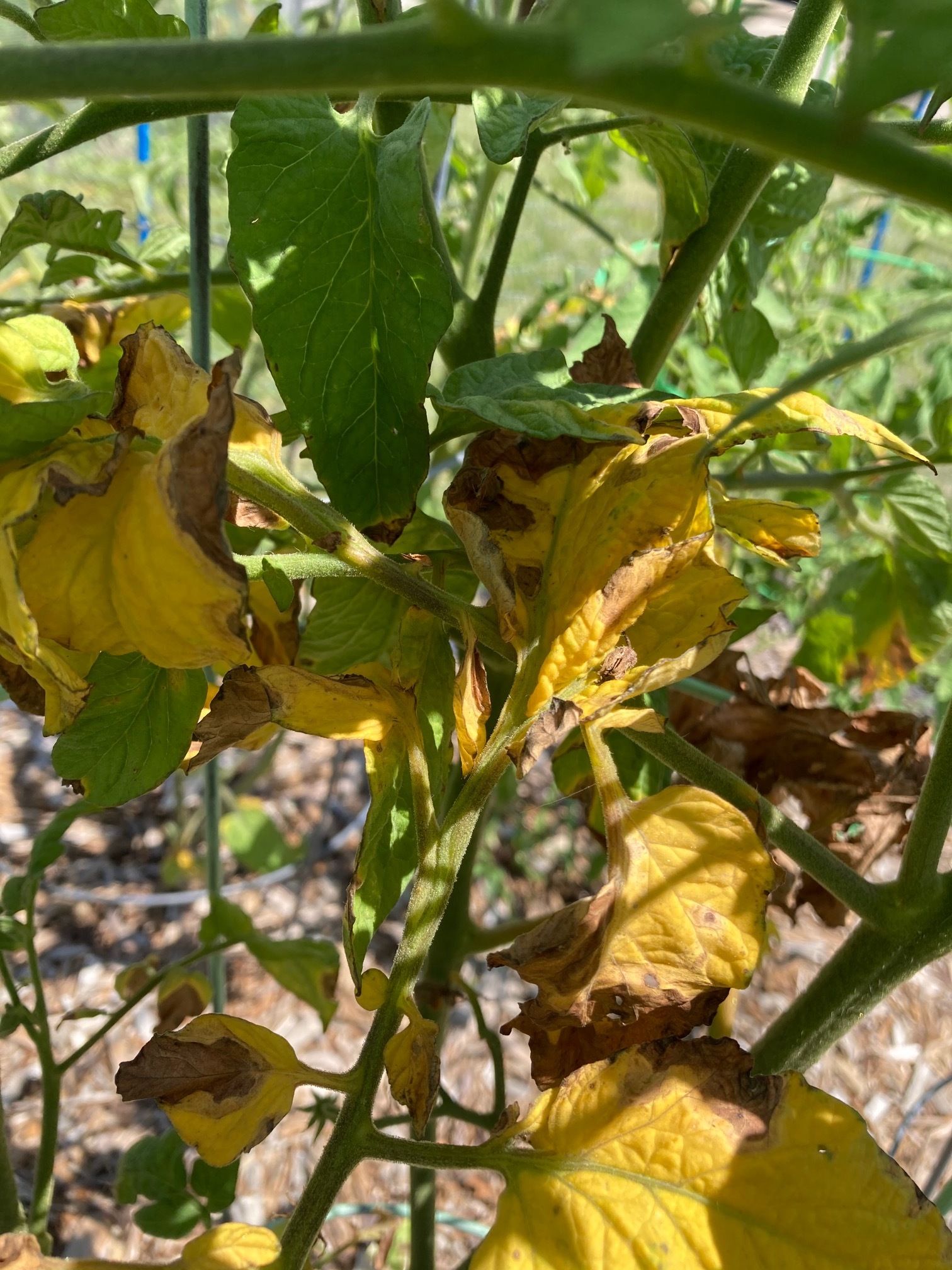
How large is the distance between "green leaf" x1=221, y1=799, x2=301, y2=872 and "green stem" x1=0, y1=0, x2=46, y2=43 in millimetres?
1157

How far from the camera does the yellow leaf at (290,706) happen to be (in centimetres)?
41

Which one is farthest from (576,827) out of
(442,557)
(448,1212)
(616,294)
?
(442,557)

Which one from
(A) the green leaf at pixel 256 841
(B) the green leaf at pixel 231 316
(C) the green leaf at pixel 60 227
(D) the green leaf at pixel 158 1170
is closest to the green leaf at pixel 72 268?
(C) the green leaf at pixel 60 227

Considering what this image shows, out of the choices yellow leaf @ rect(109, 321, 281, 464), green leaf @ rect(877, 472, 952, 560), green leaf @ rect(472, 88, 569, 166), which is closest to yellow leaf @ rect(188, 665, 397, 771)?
yellow leaf @ rect(109, 321, 281, 464)

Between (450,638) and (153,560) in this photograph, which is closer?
(153,560)

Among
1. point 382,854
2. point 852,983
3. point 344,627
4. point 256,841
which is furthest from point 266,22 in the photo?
point 256,841

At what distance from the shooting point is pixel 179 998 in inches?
34.2

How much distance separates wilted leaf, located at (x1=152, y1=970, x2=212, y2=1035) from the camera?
33.8 inches

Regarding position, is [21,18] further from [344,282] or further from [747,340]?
[747,340]

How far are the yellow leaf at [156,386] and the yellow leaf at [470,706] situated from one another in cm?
14

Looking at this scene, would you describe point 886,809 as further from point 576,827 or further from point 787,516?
point 576,827

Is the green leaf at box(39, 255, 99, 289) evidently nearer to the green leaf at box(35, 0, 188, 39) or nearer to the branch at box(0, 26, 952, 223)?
the green leaf at box(35, 0, 188, 39)

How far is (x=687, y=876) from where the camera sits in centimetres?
44

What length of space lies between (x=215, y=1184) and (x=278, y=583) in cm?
52
